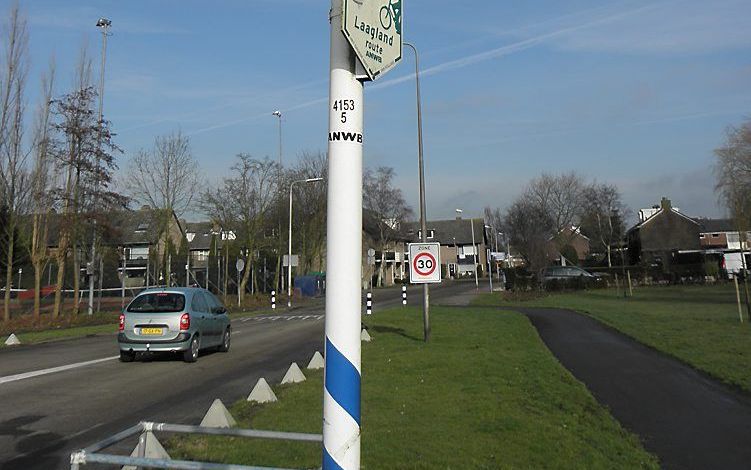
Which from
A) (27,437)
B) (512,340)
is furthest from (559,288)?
(27,437)

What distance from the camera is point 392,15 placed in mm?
3340

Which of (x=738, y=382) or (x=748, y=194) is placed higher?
(x=748, y=194)

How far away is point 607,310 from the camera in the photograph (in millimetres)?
26906

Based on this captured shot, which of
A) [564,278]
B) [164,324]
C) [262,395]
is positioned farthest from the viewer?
[564,278]

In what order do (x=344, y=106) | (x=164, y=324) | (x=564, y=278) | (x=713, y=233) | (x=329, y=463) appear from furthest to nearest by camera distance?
(x=713, y=233)
(x=564, y=278)
(x=164, y=324)
(x=344, y=106)
(x=329, y=463)

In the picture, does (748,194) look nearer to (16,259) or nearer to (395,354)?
(395,354)

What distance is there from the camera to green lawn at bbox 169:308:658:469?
5.70 meters

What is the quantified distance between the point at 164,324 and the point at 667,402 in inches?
395

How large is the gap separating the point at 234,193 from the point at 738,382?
3634 centimetres

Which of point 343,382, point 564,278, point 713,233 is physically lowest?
point 343,382

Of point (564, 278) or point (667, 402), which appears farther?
point (564, 278)

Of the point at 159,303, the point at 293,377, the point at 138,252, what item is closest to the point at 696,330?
the point at 293,377

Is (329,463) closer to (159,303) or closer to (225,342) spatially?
(159,303)

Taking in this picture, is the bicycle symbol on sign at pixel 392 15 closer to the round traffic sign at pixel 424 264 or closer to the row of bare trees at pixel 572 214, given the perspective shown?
the round traffic sign at pixel 424 264
